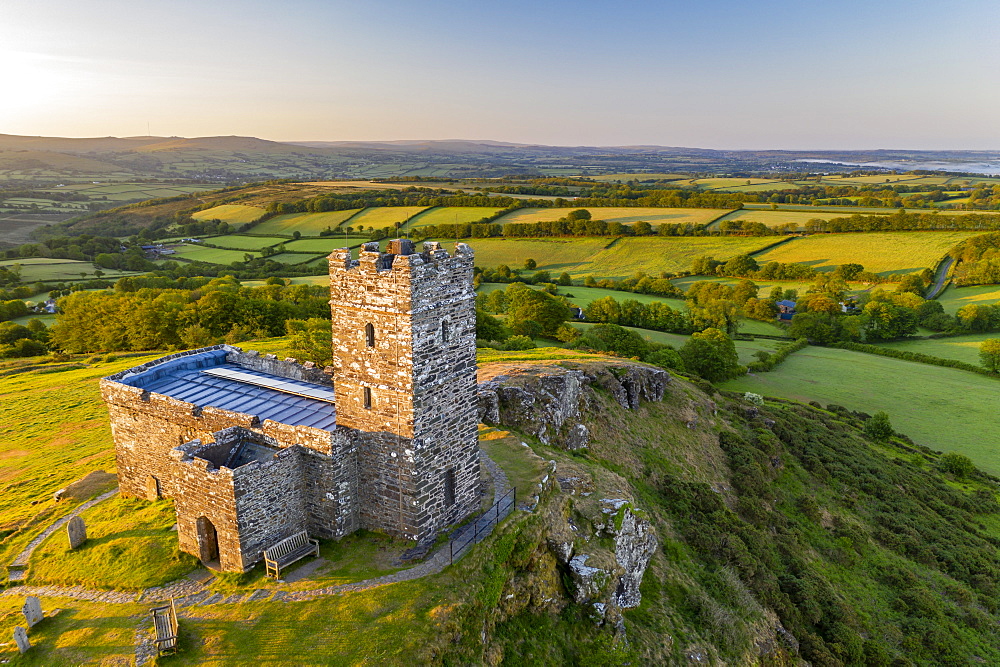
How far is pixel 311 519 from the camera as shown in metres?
19.0

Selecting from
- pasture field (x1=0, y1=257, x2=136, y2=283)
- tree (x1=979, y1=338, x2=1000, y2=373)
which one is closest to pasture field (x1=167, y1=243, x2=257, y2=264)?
pasture field (x1=0, y1=257, x2=136, y2=283)

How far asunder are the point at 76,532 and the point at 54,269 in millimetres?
96176

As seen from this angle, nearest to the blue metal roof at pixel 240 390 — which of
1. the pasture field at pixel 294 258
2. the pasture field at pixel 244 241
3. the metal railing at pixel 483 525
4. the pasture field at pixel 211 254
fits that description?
the metal railing at pixel 483 525

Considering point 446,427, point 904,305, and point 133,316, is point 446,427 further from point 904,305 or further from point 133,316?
point 904,305

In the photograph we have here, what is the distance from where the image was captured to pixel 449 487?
1909 cm

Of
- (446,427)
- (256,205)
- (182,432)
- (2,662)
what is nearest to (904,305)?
(446,427)

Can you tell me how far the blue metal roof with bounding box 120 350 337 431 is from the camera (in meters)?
20.4

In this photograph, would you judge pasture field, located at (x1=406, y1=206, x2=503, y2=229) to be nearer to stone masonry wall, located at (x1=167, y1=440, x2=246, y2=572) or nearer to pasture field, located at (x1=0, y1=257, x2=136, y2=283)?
pasture field, located at (x1=0, y1=257, x2=136, y2=283)

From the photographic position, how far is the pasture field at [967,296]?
8731 cm

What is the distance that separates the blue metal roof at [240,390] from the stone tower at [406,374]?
2412mm

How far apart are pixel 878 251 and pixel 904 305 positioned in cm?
2709

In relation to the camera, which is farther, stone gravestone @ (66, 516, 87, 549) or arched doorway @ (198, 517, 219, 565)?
stone gravestone @ (66, 516, 87, 549)

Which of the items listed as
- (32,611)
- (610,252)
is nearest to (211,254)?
(610,252)

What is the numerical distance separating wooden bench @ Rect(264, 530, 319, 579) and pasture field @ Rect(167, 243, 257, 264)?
88472mm
